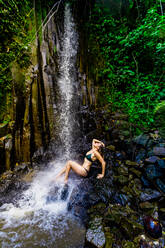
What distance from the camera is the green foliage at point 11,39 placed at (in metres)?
3.36

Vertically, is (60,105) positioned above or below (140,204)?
above

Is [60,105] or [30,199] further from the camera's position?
[60,105]

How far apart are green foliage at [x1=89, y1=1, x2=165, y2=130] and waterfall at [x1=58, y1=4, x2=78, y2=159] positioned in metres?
1.33

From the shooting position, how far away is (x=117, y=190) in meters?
2.83

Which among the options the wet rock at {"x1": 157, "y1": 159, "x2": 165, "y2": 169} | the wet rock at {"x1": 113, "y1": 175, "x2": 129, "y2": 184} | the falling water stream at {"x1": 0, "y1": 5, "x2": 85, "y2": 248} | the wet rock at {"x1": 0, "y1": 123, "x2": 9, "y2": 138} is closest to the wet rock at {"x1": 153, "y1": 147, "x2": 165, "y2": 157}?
the wet rock at {"x1": 157, "y1": 159, "x2": 165, "y2": 169}

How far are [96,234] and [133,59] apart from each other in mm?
6621

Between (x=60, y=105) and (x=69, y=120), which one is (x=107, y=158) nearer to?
(x=69, y=120)

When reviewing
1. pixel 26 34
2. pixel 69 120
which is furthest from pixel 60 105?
pixel 26 34

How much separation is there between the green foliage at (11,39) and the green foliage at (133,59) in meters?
3.62

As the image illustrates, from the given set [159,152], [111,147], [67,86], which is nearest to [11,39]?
[67,86]

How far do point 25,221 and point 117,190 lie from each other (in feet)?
7.66

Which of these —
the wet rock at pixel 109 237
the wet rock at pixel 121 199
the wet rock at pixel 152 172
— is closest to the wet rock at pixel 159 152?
the wet rock at pixel 152 172

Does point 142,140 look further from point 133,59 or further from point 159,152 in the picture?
point 133,59

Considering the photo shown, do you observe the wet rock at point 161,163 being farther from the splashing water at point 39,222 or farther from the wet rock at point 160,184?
the splashing water at point 39,222
